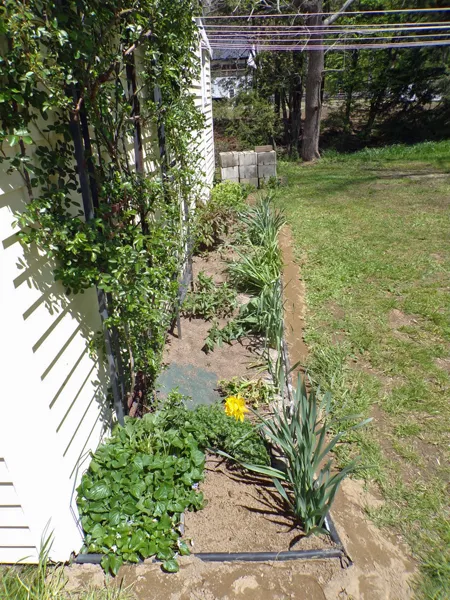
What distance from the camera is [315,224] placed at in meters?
7.00

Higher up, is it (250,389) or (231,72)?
(231,72)

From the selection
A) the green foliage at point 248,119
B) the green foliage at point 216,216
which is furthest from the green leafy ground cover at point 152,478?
the green foliage at point 248,119

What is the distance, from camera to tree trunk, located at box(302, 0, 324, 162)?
11.8 meters

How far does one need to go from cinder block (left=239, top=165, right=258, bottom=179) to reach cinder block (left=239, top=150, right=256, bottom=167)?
0.21ft

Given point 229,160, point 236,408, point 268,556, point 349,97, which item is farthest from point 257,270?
point 349,97

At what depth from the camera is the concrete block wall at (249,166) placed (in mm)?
9016

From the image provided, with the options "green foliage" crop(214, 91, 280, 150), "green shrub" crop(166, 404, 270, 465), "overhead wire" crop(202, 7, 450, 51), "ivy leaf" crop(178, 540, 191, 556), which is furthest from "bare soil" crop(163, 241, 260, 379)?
"green foliage" crop(214, 91, 280, 150)

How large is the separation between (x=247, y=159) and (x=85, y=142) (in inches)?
298

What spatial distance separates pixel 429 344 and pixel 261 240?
87.1 inches

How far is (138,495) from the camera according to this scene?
6.84ft

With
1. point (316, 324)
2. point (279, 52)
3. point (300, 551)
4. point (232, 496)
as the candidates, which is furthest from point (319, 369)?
point (279, 52)

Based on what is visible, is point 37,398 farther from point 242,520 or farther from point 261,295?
point 261,295

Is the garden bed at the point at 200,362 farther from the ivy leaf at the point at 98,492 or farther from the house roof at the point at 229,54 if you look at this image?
the house roof at the point at 229,54

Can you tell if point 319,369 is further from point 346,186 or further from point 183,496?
point 346,186
